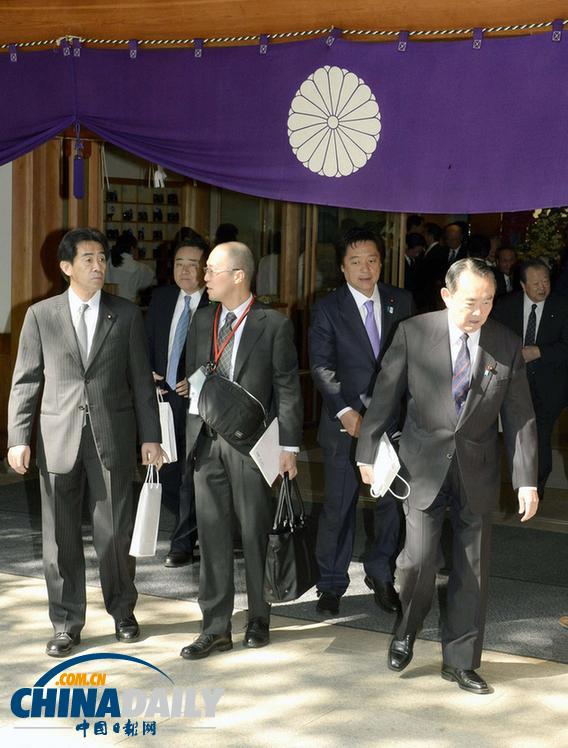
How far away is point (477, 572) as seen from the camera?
4332mm

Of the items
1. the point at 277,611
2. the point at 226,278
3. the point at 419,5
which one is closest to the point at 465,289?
the point at 226,278

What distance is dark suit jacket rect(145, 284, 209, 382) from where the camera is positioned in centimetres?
618

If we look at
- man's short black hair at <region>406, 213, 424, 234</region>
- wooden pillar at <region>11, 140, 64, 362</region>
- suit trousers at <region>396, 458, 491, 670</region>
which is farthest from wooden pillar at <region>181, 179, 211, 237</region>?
suit trousers at <region>396, 458, 491, 670</region>

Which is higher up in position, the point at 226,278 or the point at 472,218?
the point at 472,218

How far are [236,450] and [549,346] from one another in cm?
354

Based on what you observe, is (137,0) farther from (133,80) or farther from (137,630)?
(137,630)

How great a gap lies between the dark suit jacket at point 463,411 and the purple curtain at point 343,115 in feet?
2.52

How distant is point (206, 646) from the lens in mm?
4637

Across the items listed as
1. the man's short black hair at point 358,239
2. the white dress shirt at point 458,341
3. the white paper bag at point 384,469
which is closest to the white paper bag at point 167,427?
the man's short black hair at point 358,239

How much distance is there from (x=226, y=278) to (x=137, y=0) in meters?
1.70

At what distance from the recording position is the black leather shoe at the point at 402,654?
446 cm

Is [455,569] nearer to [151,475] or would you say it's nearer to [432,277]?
[151,475]

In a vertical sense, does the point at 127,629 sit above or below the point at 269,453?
below

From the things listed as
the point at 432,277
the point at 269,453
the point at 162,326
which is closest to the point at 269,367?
the point at 269,453
